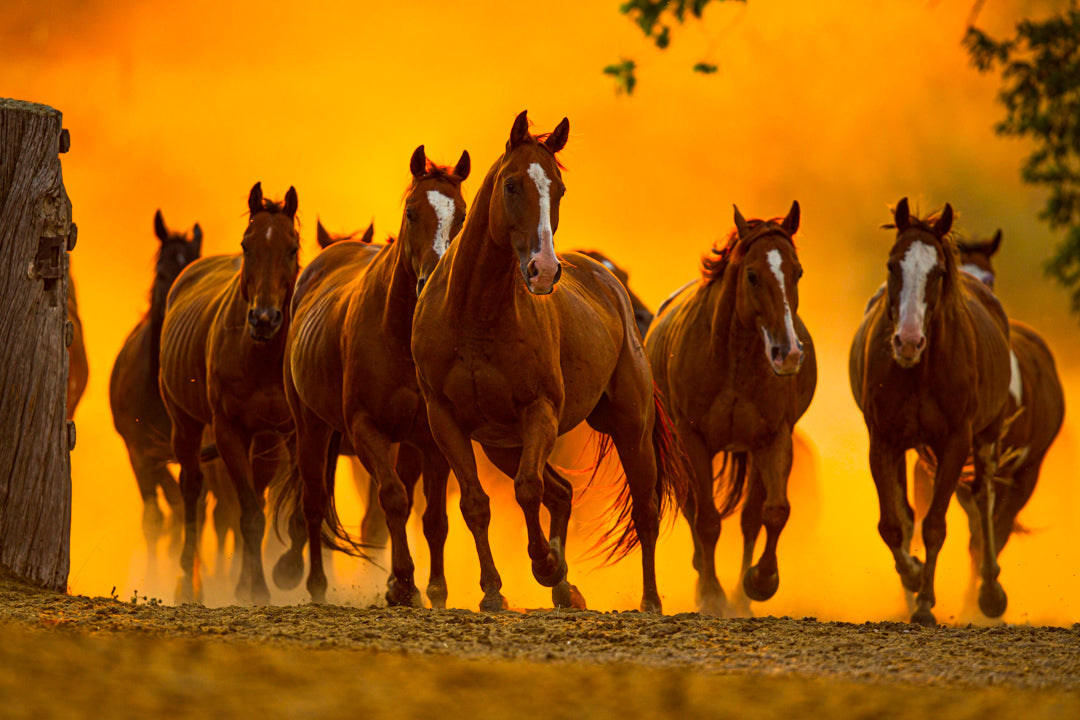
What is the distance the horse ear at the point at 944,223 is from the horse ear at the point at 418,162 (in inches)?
130

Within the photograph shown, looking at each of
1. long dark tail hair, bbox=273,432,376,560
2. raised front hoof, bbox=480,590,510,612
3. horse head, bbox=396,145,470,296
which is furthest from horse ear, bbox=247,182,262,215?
raised front hoof, bbox=480,590,510,612

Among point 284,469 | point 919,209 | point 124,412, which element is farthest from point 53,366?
point 919,209

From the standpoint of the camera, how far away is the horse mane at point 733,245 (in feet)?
30.0

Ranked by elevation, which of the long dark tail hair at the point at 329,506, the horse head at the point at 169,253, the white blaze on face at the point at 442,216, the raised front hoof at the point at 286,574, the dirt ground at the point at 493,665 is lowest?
the dirt ground at the point at 493,665

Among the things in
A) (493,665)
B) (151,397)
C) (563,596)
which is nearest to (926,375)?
(563,596)

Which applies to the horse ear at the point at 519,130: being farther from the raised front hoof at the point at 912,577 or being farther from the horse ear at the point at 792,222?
the raised front hoof at the point at 912,577

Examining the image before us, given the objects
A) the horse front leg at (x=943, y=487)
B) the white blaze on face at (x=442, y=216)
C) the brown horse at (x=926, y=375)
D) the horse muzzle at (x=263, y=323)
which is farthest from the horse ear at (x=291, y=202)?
the horse front leg at (x=943, y=487)

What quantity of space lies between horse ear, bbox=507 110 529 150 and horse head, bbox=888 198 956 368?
299 centimetres

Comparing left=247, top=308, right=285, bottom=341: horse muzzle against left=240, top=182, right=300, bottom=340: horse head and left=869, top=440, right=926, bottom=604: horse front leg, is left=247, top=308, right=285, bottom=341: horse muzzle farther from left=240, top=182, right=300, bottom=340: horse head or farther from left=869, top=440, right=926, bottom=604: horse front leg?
left=869, top=440, right=926, bottom=604: horse front leg

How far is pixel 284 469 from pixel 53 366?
3.99m

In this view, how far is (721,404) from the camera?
953 centimetres

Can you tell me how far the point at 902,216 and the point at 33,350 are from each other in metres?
5.33

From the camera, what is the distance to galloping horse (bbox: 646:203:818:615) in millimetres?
8883

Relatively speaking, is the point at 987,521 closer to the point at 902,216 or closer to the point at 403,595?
the point at 902,216
